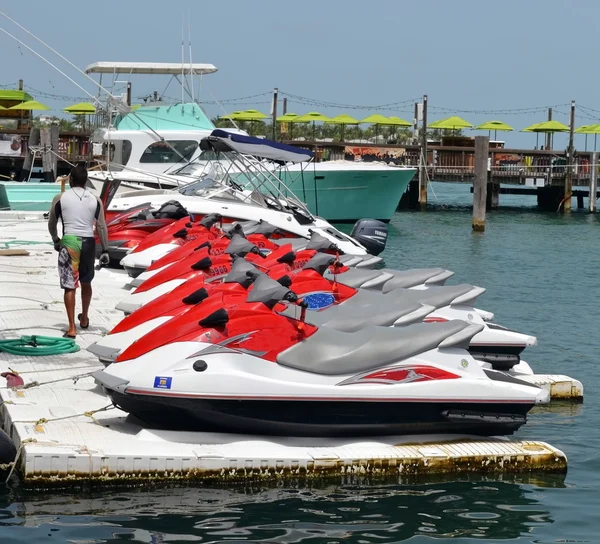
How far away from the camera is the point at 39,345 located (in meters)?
11.1

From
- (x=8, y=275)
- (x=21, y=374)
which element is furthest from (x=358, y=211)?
(x=21, y=374)

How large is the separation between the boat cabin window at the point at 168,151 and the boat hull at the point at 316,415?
20.7m

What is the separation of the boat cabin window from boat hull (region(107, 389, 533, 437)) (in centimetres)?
2074

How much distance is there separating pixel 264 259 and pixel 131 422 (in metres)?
4.12

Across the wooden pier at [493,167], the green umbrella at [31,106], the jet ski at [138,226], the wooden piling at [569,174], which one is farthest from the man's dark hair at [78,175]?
the green umbrella at [31,106]

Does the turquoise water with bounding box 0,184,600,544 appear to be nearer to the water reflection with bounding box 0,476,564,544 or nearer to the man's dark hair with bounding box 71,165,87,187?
the water reflection with bounding box 0,476,564,544

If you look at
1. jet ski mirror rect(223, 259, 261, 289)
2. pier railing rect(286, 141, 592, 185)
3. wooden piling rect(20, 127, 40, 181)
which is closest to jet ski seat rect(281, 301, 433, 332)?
jet ski mirror rect(223, 259, 261, 289)

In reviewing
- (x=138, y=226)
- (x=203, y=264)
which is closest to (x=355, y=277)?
(x=203, y=264)

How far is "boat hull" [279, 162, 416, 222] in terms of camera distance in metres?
38.1

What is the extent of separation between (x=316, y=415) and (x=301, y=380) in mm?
306

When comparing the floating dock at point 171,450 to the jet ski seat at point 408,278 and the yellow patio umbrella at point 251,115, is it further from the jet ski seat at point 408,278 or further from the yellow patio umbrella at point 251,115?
the yellow patio umbrella at point 251,115

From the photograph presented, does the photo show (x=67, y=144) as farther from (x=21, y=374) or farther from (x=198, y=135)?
(x=21, y=374)

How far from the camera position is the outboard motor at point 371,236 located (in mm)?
21875

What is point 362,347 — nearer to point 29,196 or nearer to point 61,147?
point 29,196
